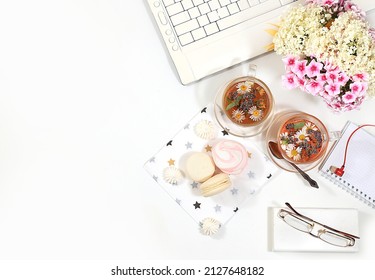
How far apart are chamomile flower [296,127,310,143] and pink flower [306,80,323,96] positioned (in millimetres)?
126

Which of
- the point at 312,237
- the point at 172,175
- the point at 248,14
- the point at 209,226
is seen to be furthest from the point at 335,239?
the point at 248,14

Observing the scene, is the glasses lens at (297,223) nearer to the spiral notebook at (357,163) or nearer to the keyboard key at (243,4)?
the spiral notebook at (357,163)

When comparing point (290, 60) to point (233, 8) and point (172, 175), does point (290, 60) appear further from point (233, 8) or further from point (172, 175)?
point (172, 175)

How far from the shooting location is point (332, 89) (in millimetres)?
951

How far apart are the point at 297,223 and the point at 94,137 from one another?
1.60ft

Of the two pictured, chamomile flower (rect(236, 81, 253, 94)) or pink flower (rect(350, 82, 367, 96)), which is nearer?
pink flower (rect(350, 82, 367, 96))

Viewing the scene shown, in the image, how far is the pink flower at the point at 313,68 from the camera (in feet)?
3.12

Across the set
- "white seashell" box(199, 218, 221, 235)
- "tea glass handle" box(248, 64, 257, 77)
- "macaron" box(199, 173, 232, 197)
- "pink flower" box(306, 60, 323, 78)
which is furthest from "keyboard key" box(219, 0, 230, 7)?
"white seashell" box(199, 218, 221, 235)

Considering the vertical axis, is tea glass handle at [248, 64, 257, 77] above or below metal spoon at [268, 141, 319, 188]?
above

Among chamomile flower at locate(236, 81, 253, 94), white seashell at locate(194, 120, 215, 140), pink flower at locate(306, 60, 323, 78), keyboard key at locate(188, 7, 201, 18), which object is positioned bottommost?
white seashell at locate(194, 120, 215, 140)

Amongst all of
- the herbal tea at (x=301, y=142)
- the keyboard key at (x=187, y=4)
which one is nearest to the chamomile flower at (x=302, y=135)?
the herbal tea at (x=301, y=142)

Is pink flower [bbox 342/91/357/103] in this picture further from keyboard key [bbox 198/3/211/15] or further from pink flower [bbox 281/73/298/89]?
keyboard key [bbox 198/3/211/15]

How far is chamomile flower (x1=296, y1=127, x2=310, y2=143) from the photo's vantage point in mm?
1075

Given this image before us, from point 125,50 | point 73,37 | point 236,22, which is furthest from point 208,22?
point 73,37
